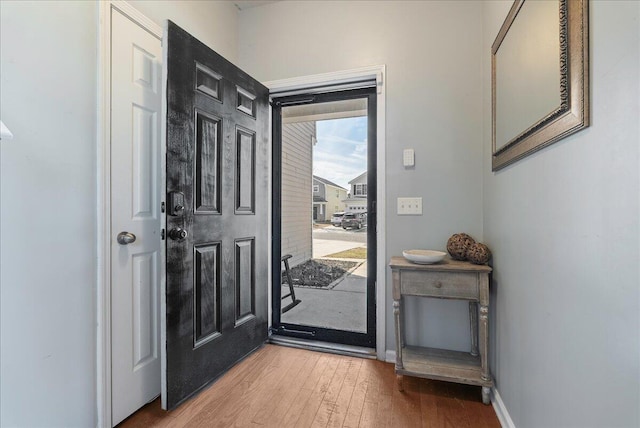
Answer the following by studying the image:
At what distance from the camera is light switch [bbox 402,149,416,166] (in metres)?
2.05

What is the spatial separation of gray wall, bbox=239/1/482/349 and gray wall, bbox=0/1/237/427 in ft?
5.29

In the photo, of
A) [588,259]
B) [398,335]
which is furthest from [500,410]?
[588,259]

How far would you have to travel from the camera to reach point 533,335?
3.78 feet

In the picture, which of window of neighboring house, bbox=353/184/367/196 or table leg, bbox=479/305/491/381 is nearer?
table leg, bbox=479/305/491/381

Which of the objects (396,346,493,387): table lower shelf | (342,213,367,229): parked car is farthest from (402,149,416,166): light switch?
(396,346,493,387): table lower shelf

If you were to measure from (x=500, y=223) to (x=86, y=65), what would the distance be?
2.16m

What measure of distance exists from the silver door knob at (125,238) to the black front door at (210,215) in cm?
19

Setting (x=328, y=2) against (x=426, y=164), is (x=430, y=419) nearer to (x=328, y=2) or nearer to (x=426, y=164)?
(x=426, y=164)

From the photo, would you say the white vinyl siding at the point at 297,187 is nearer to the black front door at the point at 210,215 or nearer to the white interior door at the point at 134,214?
the black front door at the point at 210,215

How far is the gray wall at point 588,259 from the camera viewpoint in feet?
2.19

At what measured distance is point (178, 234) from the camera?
154 centimetres

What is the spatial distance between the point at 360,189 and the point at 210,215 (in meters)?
1.18

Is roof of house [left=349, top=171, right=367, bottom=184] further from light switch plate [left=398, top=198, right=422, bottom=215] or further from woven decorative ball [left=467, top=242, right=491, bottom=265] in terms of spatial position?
woven decorative ball [left=467, top=242, right=491, bottom=265]

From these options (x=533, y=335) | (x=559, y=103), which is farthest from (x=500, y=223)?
(x=559, y=103)
